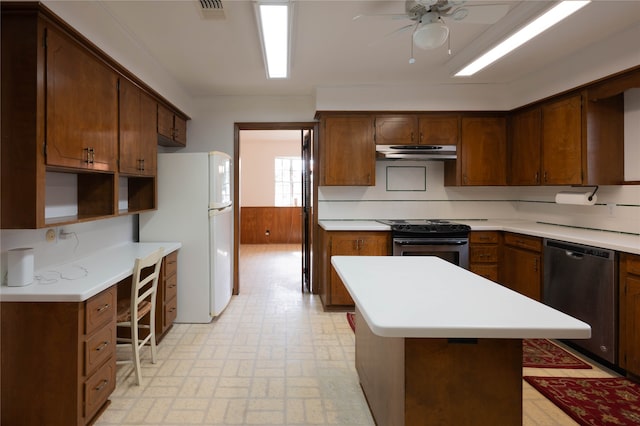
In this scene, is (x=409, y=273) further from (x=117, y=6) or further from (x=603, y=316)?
(x=117, y=6)

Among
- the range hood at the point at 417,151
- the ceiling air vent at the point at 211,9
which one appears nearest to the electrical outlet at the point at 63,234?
the ceiling air vent at the point at 211,9

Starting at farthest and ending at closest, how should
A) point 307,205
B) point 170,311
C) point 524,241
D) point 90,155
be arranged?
point 307,205, point 524,241, point 170,311, point 90,155

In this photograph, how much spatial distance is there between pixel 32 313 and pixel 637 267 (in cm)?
364

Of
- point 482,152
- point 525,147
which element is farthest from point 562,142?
point 482,152

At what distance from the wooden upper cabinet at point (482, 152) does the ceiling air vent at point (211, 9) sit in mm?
2920

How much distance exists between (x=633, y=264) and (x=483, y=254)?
1.48 m

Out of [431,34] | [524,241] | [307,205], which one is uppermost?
[431,34]

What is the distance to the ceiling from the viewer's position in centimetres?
239

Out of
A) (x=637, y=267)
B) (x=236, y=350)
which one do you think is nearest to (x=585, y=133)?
(x=637, y=267)

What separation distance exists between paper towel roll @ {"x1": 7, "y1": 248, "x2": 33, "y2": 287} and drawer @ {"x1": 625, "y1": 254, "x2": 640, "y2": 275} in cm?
374

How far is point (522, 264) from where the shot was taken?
11.3 feet

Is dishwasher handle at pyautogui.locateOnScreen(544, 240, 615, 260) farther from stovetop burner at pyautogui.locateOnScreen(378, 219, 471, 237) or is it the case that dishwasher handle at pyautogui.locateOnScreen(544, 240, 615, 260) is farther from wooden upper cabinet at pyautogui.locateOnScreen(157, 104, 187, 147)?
wooden upper cabinet at pyautogui.locateOnScreen(157, 104, 187, 147)

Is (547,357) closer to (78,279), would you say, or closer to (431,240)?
(431,240)

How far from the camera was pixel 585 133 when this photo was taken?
3.05 metres
